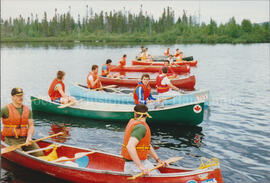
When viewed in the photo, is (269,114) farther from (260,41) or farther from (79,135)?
(260,41)

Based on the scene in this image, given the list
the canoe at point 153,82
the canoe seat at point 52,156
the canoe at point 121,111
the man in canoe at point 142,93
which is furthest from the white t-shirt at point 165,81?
the canoe at point 153,82

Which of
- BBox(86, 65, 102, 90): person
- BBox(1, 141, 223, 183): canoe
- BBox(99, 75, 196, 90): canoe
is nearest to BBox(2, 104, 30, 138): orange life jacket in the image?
BBox(1, 141, 223, 183): canoe

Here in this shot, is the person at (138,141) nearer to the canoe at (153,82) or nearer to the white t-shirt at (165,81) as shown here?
the white t-shirt at (165,81)

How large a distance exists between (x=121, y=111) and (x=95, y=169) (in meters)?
5.02

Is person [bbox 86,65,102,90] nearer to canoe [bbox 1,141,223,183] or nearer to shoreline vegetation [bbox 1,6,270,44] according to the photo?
canoe [bbox 1,141,223,183]

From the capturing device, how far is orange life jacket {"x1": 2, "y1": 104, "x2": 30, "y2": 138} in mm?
6434

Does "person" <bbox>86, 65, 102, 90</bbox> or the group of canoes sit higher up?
"person" <bbox>86, 65, 102, 90</bbox>

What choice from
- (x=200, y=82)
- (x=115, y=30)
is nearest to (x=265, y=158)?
(x=200, y=82)

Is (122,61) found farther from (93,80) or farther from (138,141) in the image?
(138,141)

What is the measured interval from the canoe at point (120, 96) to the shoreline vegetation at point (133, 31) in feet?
244

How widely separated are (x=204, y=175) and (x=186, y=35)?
9149 cm

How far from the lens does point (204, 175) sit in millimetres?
5332

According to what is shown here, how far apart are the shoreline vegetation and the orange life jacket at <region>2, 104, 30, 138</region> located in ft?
269

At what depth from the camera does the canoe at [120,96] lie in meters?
12.3
